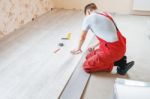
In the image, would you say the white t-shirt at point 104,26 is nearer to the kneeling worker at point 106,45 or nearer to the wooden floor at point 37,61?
the kneeling worker at point 106,45

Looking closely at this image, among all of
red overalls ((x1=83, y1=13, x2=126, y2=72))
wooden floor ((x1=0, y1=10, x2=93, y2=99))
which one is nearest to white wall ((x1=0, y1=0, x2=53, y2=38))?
wooden floor ((x1=0, y1=10, x2=93, y2=99))

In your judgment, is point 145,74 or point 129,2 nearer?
point 145,74

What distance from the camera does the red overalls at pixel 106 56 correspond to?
8.16 feet

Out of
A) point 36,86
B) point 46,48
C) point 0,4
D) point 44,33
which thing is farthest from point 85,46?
point 0,4

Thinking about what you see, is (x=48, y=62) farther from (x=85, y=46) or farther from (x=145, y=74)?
(x=145, y=74)

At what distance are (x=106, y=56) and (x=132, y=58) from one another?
0.57 meters

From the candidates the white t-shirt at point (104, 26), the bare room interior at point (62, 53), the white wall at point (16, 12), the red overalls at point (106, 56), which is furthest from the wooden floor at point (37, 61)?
the white t-shirt at point (104, 26)

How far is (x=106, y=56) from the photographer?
2.50m

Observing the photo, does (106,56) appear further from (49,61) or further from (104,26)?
(49,61)

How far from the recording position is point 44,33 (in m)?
3.89

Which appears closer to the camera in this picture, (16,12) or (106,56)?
(106,56)

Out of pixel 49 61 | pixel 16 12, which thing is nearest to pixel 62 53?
pixel 49 61

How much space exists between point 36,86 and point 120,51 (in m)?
0.90

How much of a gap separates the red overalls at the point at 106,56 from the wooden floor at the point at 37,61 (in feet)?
0.81
